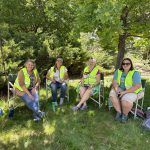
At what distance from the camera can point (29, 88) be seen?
6762 millimetres

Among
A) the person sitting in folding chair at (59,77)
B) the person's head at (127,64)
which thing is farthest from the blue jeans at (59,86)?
the person's head at (127,64)

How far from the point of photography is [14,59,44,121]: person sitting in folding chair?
643 cm

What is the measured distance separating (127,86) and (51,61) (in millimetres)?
4798

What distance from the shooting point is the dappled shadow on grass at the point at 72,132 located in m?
5.32

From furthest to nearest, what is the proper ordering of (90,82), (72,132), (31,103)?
(90,82) → (31,103) → (72,132)

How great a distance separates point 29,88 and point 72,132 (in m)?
1.57

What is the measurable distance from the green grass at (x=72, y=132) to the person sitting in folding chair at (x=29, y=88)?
0.26 meters

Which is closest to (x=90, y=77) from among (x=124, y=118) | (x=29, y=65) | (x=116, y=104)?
(x=116, y=104)

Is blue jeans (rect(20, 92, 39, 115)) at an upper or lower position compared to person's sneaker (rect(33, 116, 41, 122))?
upper

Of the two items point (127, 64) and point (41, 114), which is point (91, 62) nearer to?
point (127, 64)

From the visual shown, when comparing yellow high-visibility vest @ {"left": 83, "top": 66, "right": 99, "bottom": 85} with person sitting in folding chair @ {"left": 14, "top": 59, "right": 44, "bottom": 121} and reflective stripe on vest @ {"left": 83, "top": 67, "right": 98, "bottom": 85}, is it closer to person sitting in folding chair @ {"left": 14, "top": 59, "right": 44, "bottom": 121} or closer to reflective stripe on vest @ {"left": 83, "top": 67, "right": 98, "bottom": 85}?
reflective stripe on vest @ {"left": 83, "top": 67, "right": 98, "bottom": 85}

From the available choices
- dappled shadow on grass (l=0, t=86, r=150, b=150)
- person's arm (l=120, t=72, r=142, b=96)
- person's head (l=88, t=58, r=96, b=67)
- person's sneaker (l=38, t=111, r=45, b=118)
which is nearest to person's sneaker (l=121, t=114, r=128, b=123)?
dappled shadow on grass (l=0, t=86, r=150, b=150)

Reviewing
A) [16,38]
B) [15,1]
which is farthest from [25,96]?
[15,1]

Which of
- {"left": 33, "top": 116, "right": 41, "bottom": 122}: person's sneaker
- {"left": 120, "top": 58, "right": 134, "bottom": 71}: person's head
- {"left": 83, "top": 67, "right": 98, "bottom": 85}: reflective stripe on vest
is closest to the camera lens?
{"left": 33, "top": 116, "right": 41, "bottom": 122}: person's sneaker
